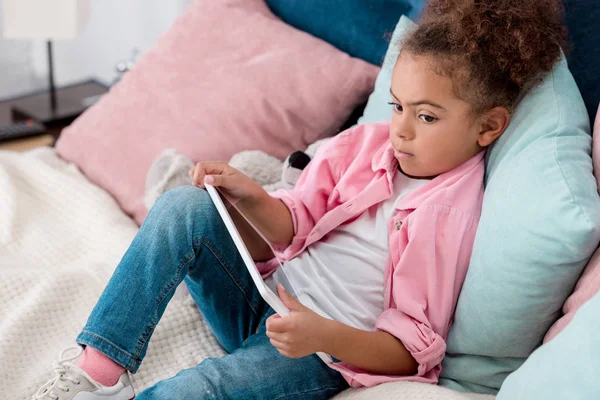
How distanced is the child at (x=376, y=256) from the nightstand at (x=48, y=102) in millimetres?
1074

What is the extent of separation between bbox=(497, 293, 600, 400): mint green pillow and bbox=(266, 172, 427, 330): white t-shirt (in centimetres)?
32

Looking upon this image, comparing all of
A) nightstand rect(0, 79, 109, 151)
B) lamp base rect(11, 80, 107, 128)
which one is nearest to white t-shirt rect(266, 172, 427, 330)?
nightstand rect(0, 79, 109, 151)

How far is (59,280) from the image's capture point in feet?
4.48

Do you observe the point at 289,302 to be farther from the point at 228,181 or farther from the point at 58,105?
the point at 58,105

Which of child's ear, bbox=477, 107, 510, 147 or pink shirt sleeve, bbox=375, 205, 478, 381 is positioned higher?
child's ear, bbox=477, 107, 510, 147

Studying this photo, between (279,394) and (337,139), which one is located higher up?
(337,139)

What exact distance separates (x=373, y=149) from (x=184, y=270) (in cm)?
40

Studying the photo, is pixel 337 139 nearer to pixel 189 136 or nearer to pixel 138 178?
pixel 189 136

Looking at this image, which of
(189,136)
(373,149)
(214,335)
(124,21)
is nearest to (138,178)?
(189,136)

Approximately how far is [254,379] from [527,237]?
451 mm

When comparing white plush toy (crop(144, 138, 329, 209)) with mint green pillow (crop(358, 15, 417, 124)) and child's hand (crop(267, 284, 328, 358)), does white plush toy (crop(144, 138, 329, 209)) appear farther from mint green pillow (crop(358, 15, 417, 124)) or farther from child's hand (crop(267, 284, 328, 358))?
child's hand (crop(267, 284, 328, 358))

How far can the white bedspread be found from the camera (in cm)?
121

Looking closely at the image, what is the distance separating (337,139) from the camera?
4.29ft

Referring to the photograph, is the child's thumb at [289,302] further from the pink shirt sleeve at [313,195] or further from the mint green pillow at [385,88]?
the mint green pillow at [385,88]
